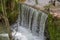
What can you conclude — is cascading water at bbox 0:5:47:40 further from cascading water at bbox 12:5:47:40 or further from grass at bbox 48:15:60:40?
grass at bbox 48:15:60:40

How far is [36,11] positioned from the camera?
9.06 meters

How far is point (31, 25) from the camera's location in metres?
9.66

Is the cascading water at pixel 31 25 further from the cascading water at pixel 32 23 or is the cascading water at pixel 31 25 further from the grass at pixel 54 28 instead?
the grass at pixel 54 28

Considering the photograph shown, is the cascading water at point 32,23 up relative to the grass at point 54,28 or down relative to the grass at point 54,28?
down

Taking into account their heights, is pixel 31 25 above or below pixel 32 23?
below

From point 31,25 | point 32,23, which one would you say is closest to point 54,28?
point 32,23

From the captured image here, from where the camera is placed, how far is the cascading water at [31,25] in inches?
323

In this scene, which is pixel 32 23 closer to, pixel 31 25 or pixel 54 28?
pixel 31 25

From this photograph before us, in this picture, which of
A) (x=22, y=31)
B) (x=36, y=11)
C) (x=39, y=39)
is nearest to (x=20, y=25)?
(x=22, y=31)

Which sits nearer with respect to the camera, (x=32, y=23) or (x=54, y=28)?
(x=54, y=28)

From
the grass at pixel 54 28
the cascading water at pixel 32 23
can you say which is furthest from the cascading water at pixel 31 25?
the grass at pixel 54 28

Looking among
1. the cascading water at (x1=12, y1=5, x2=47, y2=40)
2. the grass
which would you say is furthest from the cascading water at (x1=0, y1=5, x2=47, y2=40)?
the grass

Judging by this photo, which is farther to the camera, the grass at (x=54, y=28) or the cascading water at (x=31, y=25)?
the cascading water at (x=31, y=25)

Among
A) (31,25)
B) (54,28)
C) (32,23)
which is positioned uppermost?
(54,28)
